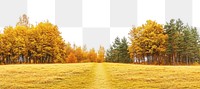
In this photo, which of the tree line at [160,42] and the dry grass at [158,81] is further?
the tree line at [160,42]

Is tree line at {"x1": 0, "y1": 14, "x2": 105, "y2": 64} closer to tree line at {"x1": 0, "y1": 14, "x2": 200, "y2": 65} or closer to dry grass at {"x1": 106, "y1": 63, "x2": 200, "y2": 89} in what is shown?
tree line at {"x1": 0, "y1": 14, "x2": 200, "y2": 65}

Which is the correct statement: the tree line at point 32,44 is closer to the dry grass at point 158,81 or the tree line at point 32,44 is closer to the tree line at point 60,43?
the tree line at point 60,43

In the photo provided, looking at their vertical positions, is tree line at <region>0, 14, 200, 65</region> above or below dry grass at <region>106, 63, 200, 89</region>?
above

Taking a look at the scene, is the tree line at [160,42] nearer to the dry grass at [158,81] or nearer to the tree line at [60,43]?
the tree line at [60,43]

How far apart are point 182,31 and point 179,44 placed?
577cm

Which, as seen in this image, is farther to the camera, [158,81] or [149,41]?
[149,41]

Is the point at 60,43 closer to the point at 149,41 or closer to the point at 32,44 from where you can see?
the point at 32,44

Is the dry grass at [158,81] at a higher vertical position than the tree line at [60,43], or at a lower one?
lower

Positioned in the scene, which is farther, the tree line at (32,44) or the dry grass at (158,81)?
the tree line at (32,44)

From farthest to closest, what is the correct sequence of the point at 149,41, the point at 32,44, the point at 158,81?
1. the point at 32,44
2. the point at 149,41
3. the point at 158,81

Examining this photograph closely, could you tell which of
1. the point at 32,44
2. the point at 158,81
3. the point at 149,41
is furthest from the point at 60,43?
the point at 158,81

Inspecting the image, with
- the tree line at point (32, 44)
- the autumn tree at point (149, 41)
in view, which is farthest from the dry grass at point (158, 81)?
the tree line at point (32, 44)

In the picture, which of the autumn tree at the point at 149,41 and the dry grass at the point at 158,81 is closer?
the dry grass at the point at 158,81

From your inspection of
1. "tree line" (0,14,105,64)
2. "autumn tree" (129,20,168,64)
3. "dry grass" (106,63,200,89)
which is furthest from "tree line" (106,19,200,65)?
"dry grass" (106,63,200,89)
